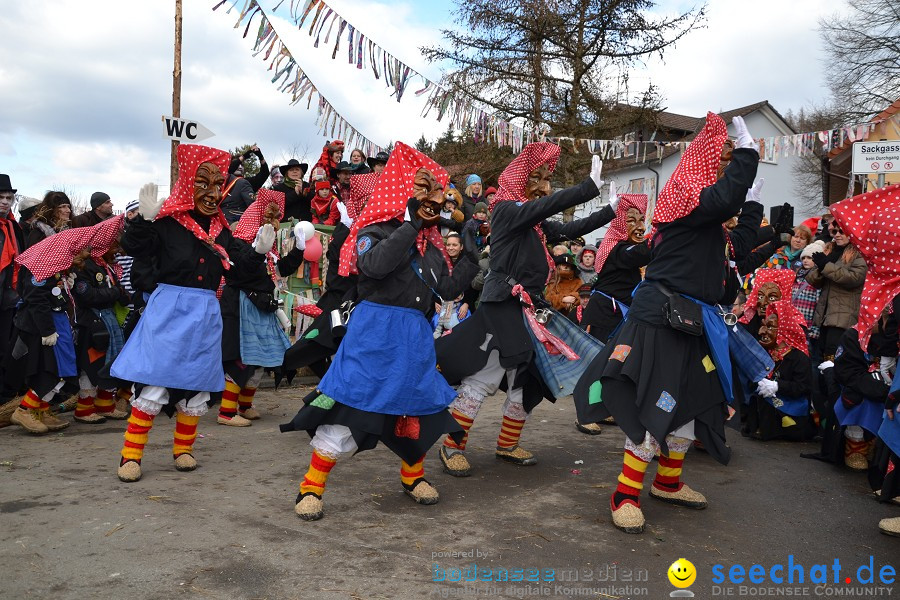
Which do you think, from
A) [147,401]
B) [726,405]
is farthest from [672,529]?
[147,401]

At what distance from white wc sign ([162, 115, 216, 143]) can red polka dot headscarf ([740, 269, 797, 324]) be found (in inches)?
261

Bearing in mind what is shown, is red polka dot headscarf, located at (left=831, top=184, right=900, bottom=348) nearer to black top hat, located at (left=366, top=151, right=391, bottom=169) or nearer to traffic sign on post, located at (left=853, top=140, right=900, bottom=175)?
traffic sign on post, located at (left=853, top=140, right=900, bottom=175)

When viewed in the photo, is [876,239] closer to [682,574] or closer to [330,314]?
[682,574]

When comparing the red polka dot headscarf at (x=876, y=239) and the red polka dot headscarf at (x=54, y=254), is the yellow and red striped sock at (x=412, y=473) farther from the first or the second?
the red polka dot headscarf at (x=54, y=254)

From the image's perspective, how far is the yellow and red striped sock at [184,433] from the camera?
5219 mm

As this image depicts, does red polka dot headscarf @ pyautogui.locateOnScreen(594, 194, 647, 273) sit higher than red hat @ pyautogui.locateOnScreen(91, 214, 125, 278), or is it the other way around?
red polka dot headscarf @ pyautogui.locateOnScreen(594, 194, 647, 273)

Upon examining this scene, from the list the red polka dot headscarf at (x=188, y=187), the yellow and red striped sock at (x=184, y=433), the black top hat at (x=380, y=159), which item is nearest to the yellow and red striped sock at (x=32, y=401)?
the yellow and red striped sock at (x=184, y=433)

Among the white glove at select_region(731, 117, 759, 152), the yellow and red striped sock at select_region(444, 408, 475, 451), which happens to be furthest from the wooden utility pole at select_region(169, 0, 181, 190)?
the white glove at select_region(731, 117, 759, 152)

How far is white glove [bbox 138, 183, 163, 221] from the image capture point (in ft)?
15.4

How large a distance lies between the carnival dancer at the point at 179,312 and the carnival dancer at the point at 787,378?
4.54 meters

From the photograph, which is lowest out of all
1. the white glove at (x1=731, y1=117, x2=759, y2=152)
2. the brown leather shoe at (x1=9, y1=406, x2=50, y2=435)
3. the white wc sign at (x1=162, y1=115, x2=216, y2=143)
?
the brown leather shoe at (x1=9, y1=406, x2=50, y2=435)

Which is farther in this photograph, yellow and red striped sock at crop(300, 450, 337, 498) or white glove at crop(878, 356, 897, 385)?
white glove at crop(878, 356, 897, 385)

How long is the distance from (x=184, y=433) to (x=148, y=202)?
5.36 ft

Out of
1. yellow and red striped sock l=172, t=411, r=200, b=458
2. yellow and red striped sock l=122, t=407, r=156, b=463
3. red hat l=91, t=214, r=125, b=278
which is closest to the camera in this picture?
yellow and red striped sock l=122, t=407, r=156, b=463
